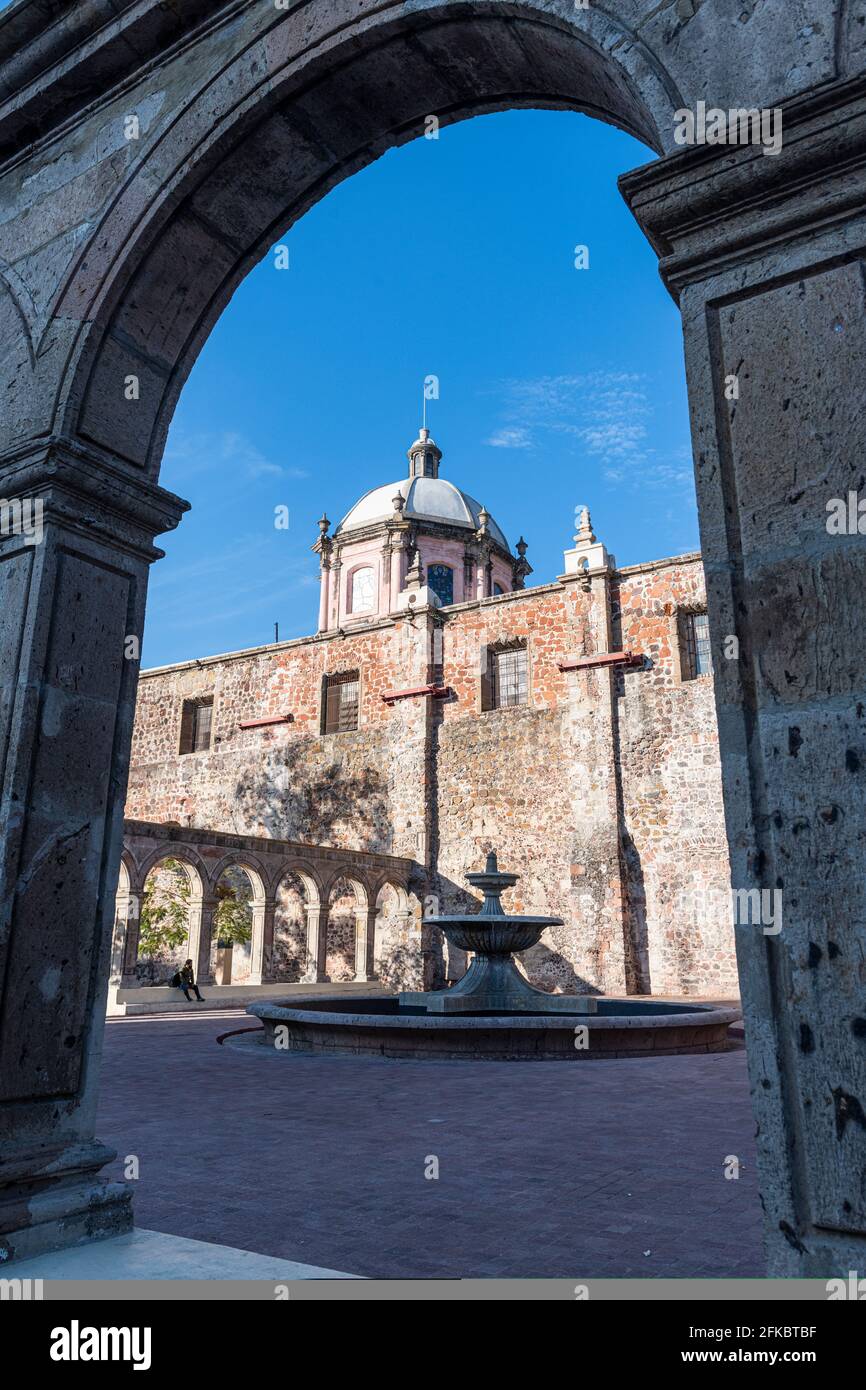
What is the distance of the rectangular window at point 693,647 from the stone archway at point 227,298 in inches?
553

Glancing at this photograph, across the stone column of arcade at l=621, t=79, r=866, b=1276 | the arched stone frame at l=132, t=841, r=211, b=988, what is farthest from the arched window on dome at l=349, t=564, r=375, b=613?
the stone column of arcade at l=621, t=79, r=866, b=1276

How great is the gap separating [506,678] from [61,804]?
1615 cm

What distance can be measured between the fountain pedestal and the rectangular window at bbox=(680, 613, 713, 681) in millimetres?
7942

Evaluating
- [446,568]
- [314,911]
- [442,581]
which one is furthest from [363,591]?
[314,911]

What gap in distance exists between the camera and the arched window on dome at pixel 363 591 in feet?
86.0

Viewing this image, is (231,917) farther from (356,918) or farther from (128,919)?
(128,919)

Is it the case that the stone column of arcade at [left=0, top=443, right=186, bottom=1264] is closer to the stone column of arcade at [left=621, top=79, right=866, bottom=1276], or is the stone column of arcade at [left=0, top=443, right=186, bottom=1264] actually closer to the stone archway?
the stone archway

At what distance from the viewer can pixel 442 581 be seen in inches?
1039

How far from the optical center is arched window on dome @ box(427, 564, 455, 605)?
2619 cm

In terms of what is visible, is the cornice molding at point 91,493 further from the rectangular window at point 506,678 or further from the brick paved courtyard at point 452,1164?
the rectangular window at point 506,678

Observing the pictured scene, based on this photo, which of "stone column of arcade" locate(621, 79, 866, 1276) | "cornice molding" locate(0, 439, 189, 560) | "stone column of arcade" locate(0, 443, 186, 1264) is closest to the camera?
"stone column of arcade" locate(621, 79, 866, 1276)

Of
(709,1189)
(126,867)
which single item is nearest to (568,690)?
(126,867)

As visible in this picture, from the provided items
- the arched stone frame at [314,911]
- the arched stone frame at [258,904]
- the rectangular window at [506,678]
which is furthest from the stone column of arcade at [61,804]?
the rectangular window at [506,678]
